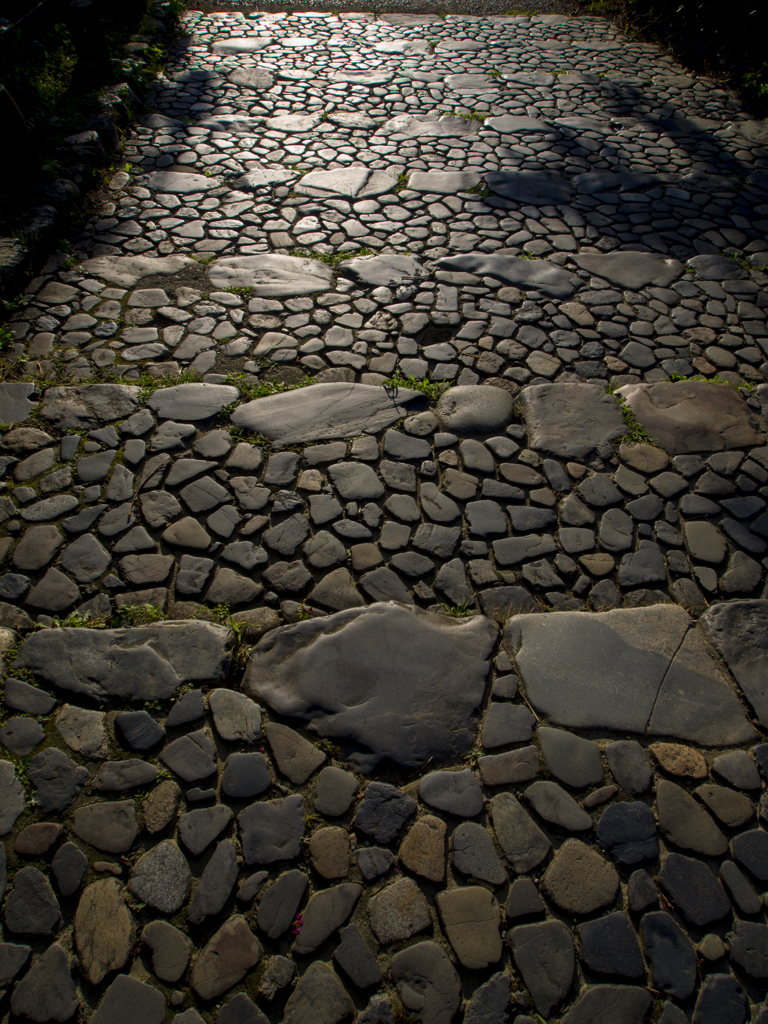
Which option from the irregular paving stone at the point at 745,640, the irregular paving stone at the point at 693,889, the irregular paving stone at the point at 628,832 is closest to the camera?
the irregular paving stone at the point at 693,889

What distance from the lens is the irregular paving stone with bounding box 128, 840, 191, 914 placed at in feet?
5.58

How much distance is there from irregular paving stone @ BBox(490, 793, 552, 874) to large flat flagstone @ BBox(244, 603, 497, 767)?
213 millimetres

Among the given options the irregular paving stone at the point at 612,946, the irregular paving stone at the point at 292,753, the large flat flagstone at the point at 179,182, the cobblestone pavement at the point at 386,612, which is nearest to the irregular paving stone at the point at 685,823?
the cobblestone pavement at the point at 386,612

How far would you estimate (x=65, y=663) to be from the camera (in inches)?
85.7

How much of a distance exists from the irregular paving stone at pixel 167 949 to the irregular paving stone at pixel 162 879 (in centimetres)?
4

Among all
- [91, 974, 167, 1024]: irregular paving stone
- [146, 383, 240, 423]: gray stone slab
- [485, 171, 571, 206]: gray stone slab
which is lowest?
[91, 974, 167, 1024]: irregular paving stone

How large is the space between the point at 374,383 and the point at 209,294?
1.34 m

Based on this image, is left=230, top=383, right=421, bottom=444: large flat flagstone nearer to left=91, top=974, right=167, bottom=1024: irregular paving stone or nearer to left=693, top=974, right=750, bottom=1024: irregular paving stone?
left=91, top=974, right=167, bottom=1024: irregular paving stone

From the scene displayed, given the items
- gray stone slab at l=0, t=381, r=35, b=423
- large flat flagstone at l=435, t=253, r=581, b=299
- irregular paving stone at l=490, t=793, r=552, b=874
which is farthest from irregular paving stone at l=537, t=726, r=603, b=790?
large flat flagstone at l=435, t=253, r=581, b=299

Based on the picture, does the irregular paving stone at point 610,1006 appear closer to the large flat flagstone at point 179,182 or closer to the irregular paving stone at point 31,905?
the irregular paving stone at point 31,905

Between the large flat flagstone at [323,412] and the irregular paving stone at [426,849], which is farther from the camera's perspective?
the large flat flagstone at [323,412]

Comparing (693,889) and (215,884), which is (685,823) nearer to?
(693,889)

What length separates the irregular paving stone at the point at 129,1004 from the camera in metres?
1.52

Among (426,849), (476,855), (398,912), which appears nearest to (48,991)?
(398,912)
